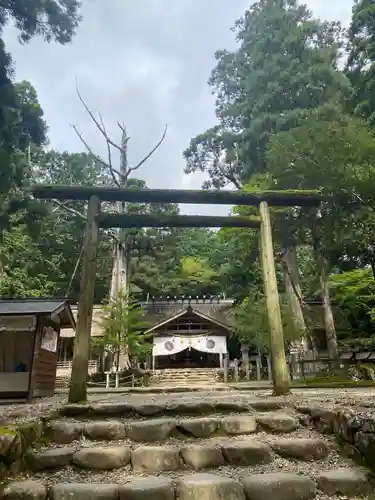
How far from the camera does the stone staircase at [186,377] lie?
18728mm

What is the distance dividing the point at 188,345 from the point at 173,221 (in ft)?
53.8

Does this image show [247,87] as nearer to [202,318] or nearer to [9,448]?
[202,318]

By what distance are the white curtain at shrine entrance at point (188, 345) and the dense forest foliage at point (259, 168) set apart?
110 inches

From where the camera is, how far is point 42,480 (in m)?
2.57

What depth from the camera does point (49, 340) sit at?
32.5 ft

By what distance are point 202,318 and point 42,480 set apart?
2027cm

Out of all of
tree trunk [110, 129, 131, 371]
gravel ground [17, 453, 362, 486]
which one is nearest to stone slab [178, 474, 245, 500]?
gravel ground [17, 453, 362, 486]

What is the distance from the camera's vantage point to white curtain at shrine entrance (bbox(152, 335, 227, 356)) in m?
21.3

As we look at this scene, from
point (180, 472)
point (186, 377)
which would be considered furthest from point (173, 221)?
point (186, 377)

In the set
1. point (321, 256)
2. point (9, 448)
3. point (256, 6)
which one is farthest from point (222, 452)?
point (256, 6)

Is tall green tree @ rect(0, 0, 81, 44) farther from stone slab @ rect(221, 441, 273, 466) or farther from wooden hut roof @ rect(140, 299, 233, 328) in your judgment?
wooden hut roof @ rect(140, 299, 233, 328)

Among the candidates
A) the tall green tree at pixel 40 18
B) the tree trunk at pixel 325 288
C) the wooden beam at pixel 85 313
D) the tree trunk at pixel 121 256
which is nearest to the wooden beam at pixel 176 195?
the wooden beam at pixel 85 313

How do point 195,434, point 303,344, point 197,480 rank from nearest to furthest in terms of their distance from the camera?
1. point 197,480
2. point 195,434
3. point 303,344

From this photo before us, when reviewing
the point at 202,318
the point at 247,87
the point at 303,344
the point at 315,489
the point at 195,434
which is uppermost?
the point at 247,87
